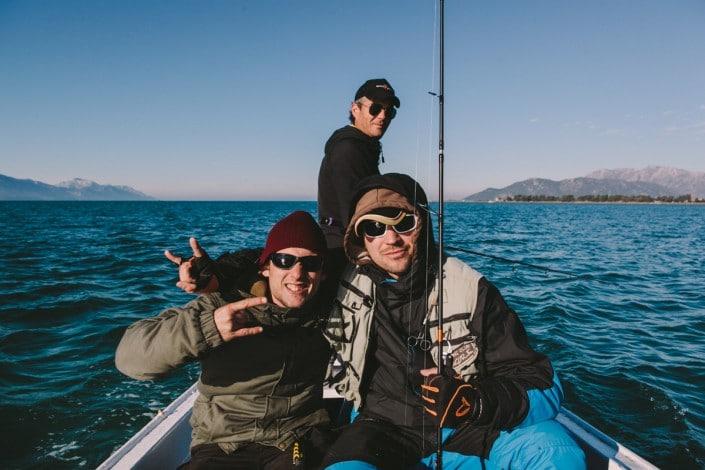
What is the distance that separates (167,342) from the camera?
2658mm

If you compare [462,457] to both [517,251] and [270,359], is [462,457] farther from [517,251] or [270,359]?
[517,251]

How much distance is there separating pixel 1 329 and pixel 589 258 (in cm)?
2458

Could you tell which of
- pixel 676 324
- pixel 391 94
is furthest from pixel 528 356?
pixel 676 324

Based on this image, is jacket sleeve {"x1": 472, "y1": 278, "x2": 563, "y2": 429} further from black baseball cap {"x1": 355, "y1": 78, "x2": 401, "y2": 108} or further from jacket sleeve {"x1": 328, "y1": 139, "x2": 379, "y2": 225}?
black baseball cap {"x1": 355, "y1": 78, "x2": 401, "y2": 108}

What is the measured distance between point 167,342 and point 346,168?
2.46 m

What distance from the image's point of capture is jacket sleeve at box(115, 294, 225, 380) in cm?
263

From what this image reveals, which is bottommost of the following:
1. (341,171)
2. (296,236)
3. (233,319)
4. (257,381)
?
(257,381)

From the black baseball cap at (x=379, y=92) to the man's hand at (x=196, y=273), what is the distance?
263cm

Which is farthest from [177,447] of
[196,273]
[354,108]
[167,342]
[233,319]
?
[354,108]

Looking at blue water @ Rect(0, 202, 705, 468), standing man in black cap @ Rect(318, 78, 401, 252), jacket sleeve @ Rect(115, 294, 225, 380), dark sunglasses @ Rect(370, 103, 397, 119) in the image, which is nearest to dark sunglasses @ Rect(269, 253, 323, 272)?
jacket sleeve @ Rect(115, 294, 225, 380)

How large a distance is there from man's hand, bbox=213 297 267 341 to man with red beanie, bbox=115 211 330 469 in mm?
281

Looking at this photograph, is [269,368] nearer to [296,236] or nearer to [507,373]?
[296,236]

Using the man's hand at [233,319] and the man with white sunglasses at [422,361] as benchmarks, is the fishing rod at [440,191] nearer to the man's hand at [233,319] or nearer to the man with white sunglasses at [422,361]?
the man with white sunglasses at [422,361]

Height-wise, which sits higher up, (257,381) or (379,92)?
(379,92)
